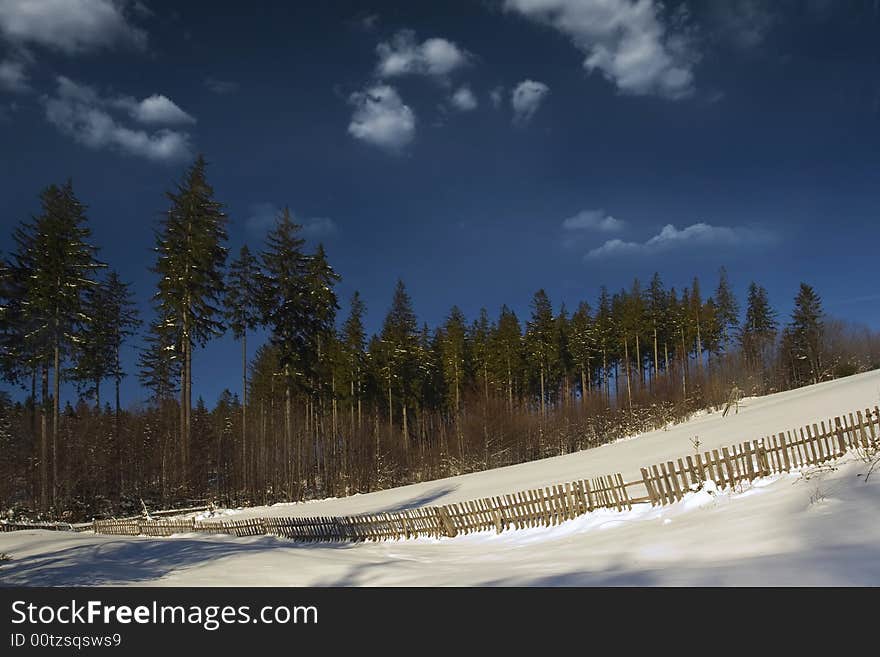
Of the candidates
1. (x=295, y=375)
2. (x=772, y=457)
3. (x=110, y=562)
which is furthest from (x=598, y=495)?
(x=295, y=375)

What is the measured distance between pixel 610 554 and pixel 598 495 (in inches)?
179

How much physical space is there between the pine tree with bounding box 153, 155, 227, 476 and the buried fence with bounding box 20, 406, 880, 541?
13859 mm

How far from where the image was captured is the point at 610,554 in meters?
8.67

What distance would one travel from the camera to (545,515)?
13602mm

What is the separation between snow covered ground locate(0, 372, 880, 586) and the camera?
6189 mm

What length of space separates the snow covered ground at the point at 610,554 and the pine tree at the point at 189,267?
1710 cm

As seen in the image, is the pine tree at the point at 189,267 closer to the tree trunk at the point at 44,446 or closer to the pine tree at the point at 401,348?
the tree trunk at the point at 44,446

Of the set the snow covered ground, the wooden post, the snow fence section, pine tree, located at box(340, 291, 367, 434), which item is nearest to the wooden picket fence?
the snow covered ground

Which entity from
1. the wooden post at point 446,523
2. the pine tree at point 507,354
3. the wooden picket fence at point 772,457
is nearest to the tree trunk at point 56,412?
the wooden post at point 446,523
